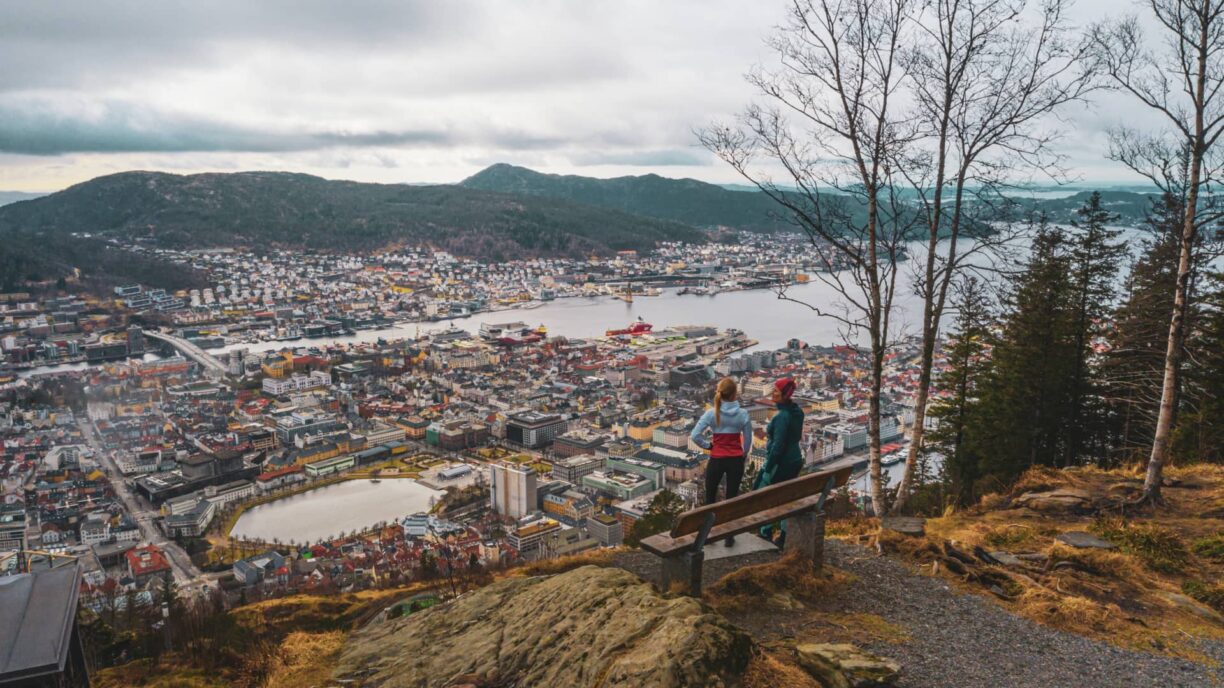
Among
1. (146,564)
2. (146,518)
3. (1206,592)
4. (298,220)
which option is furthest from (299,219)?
(1206,592)

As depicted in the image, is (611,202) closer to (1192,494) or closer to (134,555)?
(134,555)

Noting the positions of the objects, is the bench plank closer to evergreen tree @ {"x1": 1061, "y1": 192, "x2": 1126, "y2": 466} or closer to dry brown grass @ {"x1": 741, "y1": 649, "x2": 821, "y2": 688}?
dry brown grass @ {"x1": 741, "y1": 649, "x2": 821, "y2": 688}

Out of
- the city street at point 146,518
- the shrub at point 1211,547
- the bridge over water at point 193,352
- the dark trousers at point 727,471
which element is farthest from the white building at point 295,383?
the shrub at point 1211,547

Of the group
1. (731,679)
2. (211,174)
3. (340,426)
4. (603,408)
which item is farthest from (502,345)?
(211,174)

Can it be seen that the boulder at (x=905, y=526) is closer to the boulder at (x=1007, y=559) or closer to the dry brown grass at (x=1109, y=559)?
the dry brown grass at (x=1109, y=559)

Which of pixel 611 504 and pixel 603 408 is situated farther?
pixel 603 408
